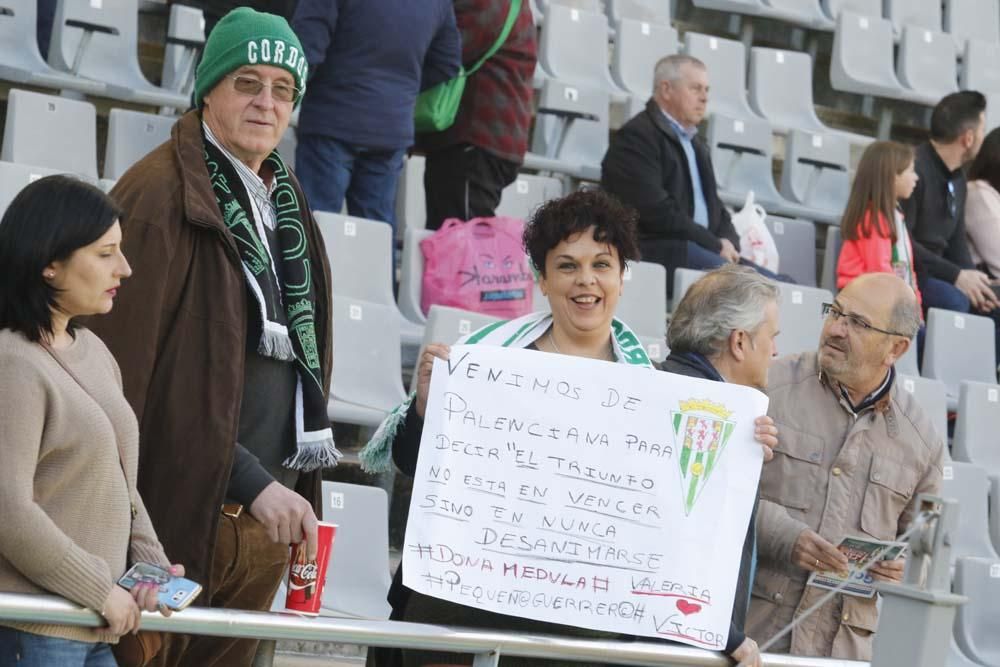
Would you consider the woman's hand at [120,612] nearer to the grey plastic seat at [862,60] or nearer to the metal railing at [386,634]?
the metal railing at [386,634]

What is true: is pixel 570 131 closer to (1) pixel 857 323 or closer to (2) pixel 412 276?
(2) pixel 412 276

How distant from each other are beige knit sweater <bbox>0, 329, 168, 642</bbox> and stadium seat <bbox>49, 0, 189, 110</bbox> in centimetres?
435

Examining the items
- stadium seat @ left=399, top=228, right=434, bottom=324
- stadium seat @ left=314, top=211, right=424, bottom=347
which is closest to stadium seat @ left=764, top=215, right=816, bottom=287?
stadium seat @ left=399, top=228, right=434, bottom=324

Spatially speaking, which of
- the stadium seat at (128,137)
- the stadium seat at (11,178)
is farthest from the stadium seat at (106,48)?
the stadium seat at (11,178)

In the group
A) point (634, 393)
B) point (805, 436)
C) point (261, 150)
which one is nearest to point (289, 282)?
point (261, 150)

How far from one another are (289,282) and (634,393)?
624 mm

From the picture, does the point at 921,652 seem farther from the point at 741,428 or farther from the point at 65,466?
the point at 65,466

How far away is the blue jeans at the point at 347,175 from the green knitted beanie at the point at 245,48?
2.70m

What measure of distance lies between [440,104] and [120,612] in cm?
399

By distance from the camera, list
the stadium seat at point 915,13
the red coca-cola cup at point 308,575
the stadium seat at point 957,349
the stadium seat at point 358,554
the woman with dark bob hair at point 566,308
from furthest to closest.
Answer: the stadium seat at point 915,13
the stadium seat at point 957,349
the stadium seat at point 358,554
the woman with dark bob hair at point 566,308
the red coca-cola cup at point 308,575

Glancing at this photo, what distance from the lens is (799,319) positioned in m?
6.46

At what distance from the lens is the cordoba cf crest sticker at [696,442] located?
277 centimetres

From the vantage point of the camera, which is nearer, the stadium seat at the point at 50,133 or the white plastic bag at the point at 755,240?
the stadium seat at the point at 50,133

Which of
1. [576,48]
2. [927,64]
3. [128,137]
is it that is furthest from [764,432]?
[927,64]
